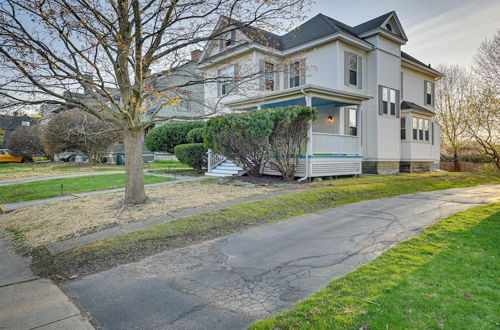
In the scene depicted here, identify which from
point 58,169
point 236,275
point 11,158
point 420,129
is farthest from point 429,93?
point 11,158

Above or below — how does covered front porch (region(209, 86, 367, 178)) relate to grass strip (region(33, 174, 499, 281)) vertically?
above

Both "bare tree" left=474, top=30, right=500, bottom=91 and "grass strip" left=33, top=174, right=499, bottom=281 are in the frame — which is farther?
"bare tree" left=474, top=30, right=500, bottom=91

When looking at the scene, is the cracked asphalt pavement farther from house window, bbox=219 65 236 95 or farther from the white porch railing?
the white porch railing

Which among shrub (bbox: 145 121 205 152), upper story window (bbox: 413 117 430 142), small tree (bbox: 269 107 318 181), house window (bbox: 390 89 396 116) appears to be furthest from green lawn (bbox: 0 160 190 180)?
upper story window (bbox: 413 117 430 142)

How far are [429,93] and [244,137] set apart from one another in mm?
17512

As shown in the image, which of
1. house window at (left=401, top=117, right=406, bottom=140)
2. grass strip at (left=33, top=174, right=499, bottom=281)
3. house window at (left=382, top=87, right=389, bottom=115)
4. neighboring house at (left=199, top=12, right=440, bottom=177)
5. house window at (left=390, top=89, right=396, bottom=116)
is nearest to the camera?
grass strip at (left=33, top=174, right=499, bottom=281)

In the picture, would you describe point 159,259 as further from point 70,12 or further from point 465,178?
point 465,178

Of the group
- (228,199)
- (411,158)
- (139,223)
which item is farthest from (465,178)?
(139,223)

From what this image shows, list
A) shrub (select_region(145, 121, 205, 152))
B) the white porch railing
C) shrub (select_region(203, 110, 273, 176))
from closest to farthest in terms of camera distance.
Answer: shrub (select_region(203, 110, 273, 176)) → the white porch railing → shrub (select_region(145, 121, 205, 152))

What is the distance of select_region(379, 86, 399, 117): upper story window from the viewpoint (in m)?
16.2

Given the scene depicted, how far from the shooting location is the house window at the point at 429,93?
2105 centimetres

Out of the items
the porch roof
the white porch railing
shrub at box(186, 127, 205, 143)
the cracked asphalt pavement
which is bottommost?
the cracked asphalt pavement

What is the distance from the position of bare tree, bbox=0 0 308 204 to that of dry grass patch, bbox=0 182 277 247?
0.83 m

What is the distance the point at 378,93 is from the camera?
1602cm
